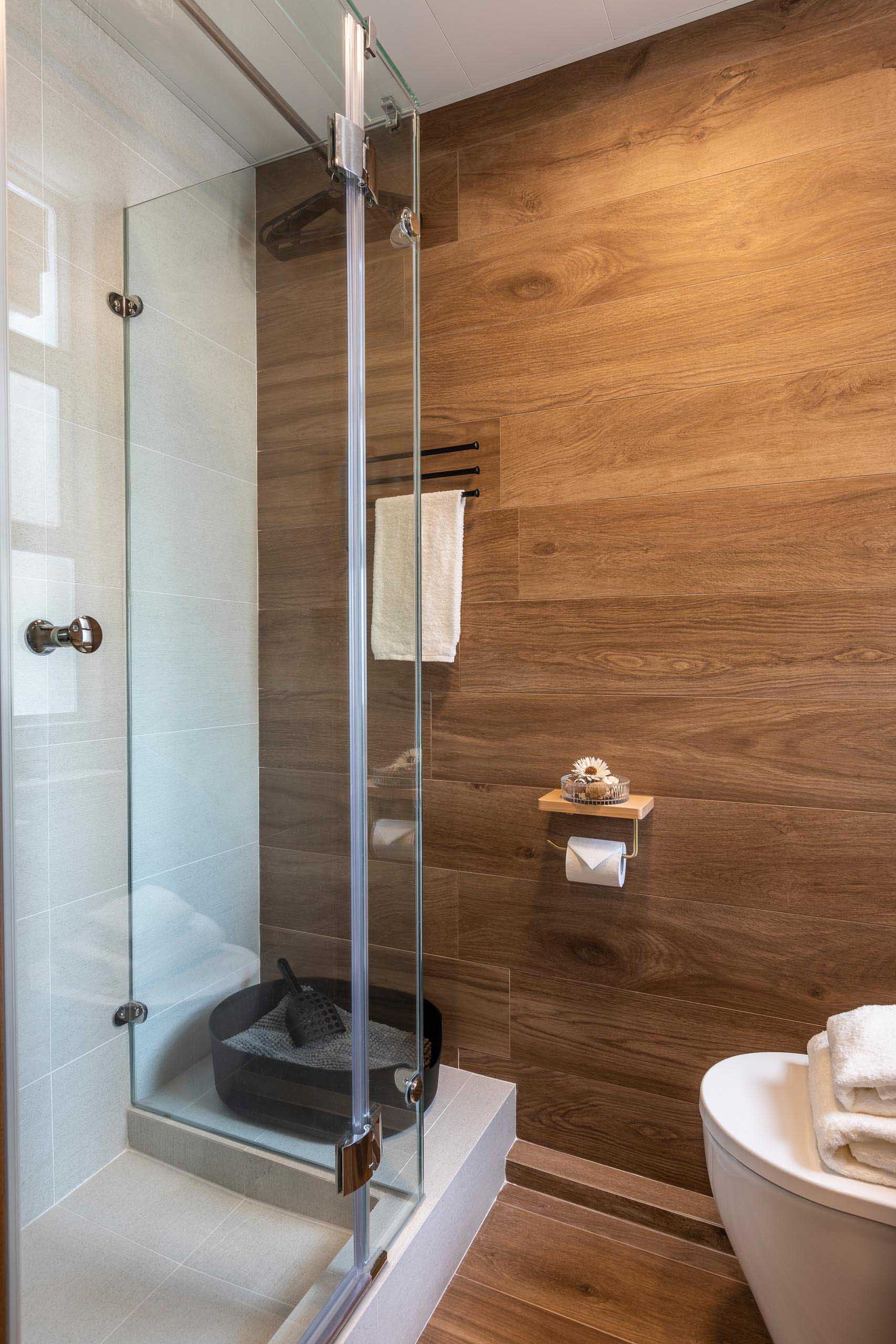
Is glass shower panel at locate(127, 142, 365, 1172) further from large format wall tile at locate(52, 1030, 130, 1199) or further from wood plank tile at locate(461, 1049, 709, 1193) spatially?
wood plank tile at locate(461, 1049, 709, 1193)

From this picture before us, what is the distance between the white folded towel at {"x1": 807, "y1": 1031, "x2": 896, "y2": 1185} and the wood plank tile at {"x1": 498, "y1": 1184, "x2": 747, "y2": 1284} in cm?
58

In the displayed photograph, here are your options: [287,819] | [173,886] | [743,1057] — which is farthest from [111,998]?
[743,1057]

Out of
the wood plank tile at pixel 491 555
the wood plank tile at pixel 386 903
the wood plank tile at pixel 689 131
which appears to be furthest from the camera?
the wood plank tile at pixel 491 555

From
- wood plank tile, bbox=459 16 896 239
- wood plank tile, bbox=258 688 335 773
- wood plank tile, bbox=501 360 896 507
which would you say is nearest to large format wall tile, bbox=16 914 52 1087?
wood plank tile, bbox=258 688 335 773

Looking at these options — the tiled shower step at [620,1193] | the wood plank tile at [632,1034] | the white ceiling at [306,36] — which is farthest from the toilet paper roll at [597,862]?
the white ceiling at [306,36]

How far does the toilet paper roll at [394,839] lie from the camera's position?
4.06 feet

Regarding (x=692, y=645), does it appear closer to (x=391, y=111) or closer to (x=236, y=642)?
(x=236, y=642)

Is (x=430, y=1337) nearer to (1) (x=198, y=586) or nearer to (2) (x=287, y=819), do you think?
(2) (x=287, y=819)

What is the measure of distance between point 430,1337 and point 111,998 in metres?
0.92

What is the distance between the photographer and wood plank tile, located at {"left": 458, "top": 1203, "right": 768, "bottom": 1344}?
1314mm

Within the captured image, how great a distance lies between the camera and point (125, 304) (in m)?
0.94

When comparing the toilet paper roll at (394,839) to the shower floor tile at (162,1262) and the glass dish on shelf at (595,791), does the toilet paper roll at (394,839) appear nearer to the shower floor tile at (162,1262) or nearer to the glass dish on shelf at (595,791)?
the glass dish on shelf at (595,791)

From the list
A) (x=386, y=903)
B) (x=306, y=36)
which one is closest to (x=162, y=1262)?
(x=386, y=903)

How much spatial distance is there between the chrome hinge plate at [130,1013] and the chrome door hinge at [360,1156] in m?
0.39
